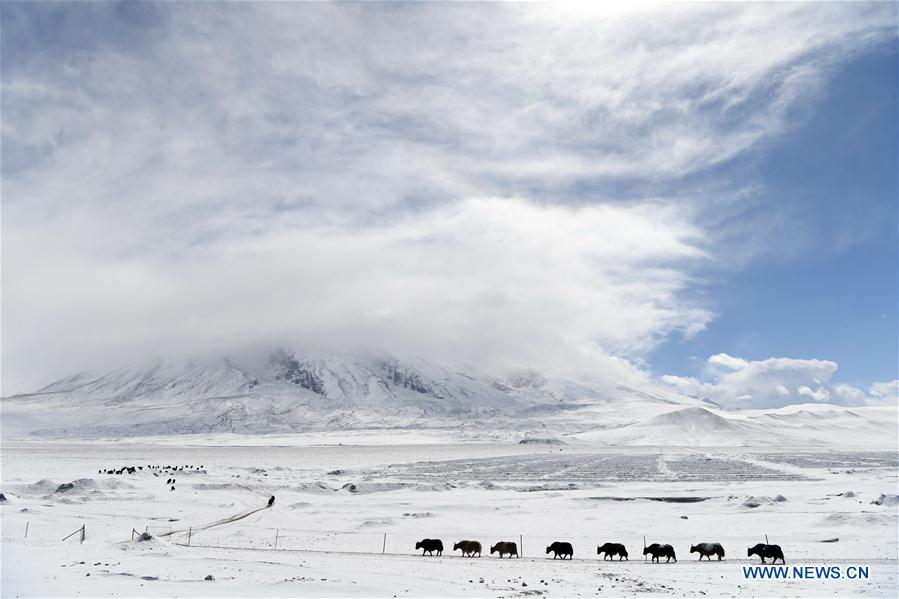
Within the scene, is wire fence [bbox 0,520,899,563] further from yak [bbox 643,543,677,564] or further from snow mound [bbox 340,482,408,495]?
snow mound [bbox 340,482,408,495]

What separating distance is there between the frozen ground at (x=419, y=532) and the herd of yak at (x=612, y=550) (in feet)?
2.37

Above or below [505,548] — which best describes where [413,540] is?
below

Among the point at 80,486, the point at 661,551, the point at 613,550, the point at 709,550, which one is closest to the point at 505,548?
the point at 613,550

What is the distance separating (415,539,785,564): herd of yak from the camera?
2559 cm

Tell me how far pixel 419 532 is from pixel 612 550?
13936 mm

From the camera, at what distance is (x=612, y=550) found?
89.4 ft

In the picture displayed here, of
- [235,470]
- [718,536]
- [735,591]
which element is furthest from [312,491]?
[735,591]

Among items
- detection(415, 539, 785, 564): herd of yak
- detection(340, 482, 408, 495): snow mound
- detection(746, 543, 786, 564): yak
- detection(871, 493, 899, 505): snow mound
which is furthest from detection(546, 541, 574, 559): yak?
detection(340, 482, 408, 495): snow mound

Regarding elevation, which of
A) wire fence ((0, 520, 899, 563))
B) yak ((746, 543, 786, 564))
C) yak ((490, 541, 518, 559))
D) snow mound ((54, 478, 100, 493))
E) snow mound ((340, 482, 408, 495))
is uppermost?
yak ((746, 543, 786, 564))

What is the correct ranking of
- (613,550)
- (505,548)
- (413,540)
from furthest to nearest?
(413,540) < (505,548) < (613,550)

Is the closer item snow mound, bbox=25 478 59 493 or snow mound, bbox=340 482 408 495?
snow mound, bbox=25 478 59 493

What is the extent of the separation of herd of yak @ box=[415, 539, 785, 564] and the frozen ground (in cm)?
72

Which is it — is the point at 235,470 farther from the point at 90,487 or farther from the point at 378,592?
the point at 378,592

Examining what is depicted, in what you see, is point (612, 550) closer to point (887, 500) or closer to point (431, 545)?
point (431, 545)
